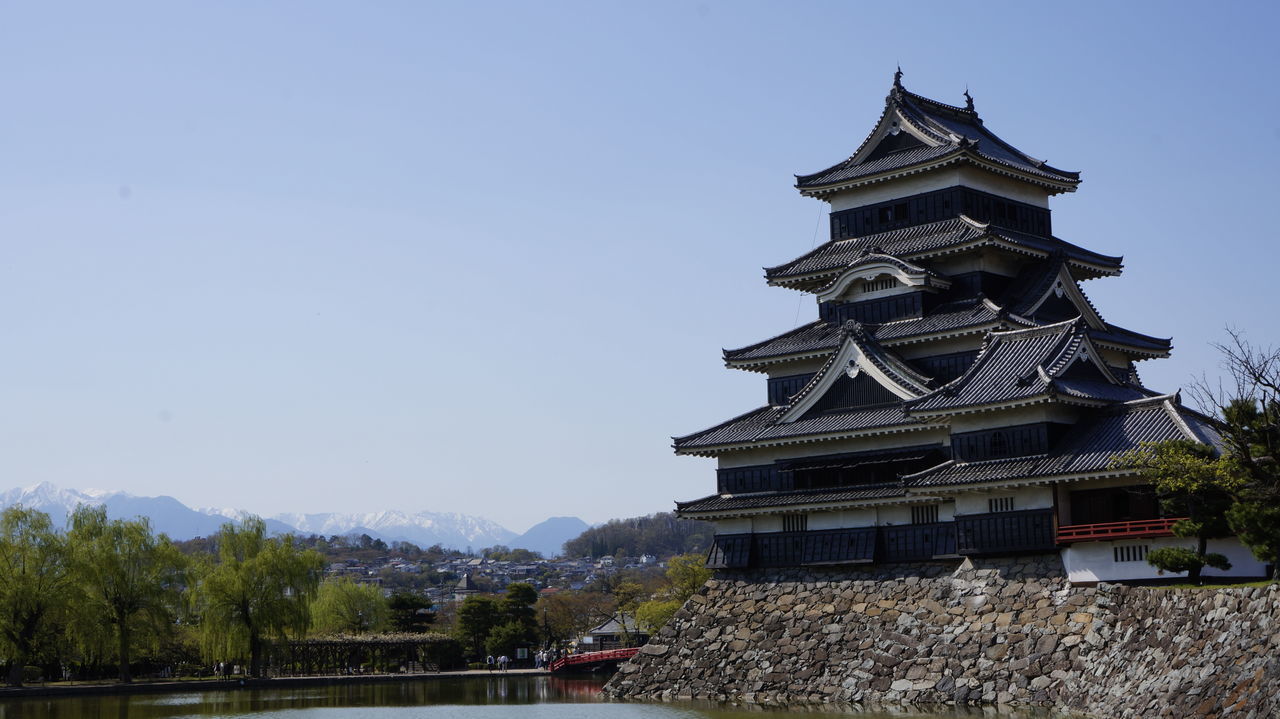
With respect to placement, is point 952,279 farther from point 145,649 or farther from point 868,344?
point 145,649

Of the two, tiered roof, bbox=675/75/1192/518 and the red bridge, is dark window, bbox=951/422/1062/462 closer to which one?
tiered roof, bbox=675/75/1192/518

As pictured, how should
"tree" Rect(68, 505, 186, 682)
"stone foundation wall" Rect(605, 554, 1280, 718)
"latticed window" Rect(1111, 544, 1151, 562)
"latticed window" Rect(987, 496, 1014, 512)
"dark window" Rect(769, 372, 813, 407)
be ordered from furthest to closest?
"tree" Rect(68, 505, 186, 682) → "dark window" Rect(769, 372, 813, 407) → "latticed window" Rect(987, 496, 1014, 512) → "latticed window" Rect(1111, 544, 1151, 562) → "stone foundation wall" Rect(605, 554, 1280, 718)

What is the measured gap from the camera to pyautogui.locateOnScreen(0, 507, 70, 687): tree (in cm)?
5081

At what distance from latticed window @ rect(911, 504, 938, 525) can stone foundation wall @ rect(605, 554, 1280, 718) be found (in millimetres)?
1128

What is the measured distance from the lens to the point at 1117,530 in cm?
3183

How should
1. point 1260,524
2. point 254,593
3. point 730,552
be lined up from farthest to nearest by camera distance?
point 254,593 < point 730,552 < point 1260,524

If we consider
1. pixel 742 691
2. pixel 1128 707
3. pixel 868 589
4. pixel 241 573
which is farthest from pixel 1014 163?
pixel 241 573

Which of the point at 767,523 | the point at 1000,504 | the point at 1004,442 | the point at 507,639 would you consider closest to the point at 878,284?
the point at 767,523

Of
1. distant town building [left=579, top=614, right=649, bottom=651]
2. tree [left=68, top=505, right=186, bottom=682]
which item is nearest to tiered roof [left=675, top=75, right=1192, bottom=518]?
tree [left=68, top=505, right=186, bottom=682]

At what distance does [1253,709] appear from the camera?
74.0ft

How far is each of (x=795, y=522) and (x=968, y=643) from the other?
7.75 metres

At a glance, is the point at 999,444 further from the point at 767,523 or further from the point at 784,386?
the point at 784,386

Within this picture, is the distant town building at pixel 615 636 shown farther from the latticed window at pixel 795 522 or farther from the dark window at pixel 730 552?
the latticed window at pixel 795 522

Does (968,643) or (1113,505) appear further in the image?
(968,643)
